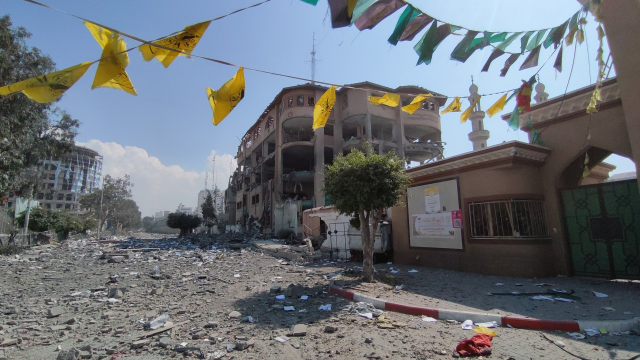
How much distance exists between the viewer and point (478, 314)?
5074mm

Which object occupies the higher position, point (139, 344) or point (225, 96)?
point (225, 96)

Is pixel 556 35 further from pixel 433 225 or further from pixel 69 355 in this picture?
pixel 69 355

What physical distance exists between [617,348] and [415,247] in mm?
7322

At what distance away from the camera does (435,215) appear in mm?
10492

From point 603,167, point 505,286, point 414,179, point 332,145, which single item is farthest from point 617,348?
point 332,145

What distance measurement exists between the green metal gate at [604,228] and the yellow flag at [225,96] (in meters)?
9.42

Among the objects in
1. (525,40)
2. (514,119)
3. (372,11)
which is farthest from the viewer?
(514,119)

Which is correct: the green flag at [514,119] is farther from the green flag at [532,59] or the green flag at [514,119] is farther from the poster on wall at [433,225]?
the poster on wall at [433,225]

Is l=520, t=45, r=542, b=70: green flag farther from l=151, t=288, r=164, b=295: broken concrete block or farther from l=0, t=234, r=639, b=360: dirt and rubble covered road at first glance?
l=151, t=288, r=164, b=295: broken concrete block

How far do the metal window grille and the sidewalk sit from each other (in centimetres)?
124

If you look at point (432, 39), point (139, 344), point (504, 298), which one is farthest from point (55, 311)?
point (504, 298)

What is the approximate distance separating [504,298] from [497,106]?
3961 millimetres

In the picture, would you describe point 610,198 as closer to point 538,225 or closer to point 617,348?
point 538,225

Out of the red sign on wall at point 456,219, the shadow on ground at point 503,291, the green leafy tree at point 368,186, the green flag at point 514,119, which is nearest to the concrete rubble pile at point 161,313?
the shadow on ground at point 503,291
